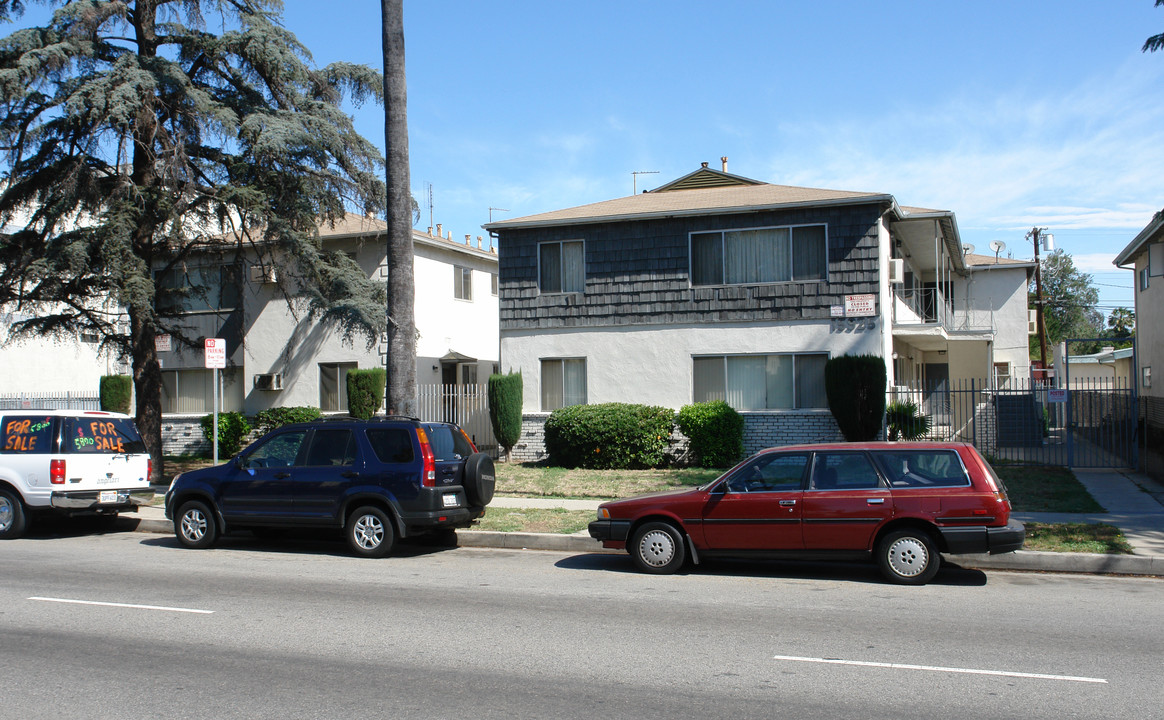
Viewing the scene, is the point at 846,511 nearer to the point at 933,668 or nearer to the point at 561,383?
the point at 933,668

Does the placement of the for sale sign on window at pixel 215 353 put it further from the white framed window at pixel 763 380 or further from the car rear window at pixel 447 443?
the white framed window at pixel 763 380

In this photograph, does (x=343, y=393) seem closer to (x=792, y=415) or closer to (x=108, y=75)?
(x=108, y=75)

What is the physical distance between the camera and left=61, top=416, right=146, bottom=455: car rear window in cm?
1330

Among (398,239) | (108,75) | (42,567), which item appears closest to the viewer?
(42,567)

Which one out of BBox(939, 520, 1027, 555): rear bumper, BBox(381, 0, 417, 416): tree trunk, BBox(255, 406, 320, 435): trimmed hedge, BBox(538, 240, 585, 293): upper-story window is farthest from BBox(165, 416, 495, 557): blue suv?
BBox(255, 406, 320, 435): trimmed hedge

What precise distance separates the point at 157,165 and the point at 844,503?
14.8 meters

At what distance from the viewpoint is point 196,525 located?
12242 millimetres

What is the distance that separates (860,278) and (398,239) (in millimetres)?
9743

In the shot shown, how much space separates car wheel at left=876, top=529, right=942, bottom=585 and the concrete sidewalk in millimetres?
1449

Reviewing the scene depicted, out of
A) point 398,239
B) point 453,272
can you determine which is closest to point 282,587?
point 398,239

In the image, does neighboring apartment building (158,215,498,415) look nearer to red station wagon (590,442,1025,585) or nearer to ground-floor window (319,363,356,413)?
ground-floor window (319,363,356,413)

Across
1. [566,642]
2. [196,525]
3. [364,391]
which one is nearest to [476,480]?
[196,525]

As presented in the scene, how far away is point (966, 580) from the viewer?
970 centimetres

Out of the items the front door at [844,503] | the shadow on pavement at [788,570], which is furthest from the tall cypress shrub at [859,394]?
the front door at [844,503]
